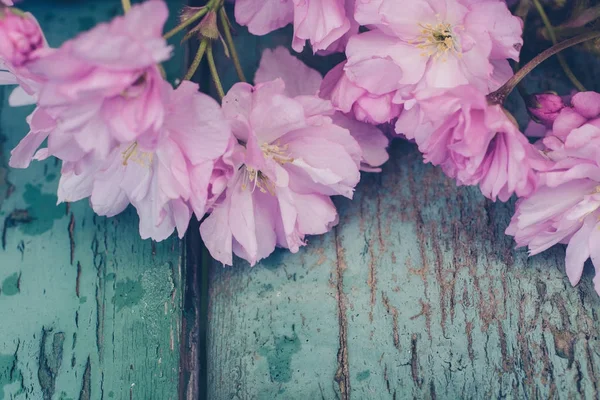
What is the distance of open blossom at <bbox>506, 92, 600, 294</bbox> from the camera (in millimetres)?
688

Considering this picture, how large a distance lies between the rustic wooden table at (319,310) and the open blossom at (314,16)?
0.22 meters

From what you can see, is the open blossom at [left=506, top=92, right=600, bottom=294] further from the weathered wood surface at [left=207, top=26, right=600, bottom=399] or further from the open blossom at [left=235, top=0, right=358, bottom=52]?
the open blossom at [left=235, top=0, right=358, bottom=52]

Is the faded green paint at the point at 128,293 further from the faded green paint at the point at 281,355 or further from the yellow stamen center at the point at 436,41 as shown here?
the yellow stamen center at the point at 436,41

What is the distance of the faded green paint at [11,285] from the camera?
32.5 inches

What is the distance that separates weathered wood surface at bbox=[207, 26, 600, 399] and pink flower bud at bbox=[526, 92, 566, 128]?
14 centimetres

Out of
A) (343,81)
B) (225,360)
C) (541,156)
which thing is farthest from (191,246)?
(541,156)

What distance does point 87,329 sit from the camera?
0.80 m

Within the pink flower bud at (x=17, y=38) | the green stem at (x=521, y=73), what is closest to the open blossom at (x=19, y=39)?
the pink flower bud at (x=17, y=38)

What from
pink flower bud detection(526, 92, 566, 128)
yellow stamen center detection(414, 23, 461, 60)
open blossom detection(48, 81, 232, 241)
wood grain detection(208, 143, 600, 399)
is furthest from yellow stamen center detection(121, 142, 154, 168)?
pink flower bud detection(526, 92, 566, 128)

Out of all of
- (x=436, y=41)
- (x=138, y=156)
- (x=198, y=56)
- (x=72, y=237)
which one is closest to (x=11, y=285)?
(x=72, y=237)

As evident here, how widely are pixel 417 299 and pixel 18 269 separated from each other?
55 cm

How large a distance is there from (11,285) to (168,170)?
0.33 m

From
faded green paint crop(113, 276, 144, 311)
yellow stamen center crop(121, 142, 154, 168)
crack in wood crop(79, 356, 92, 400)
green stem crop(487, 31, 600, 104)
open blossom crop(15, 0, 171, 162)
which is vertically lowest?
crack in wood crop(79, 356, 92, 400)

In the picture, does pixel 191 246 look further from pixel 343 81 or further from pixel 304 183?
pixel 343 81
